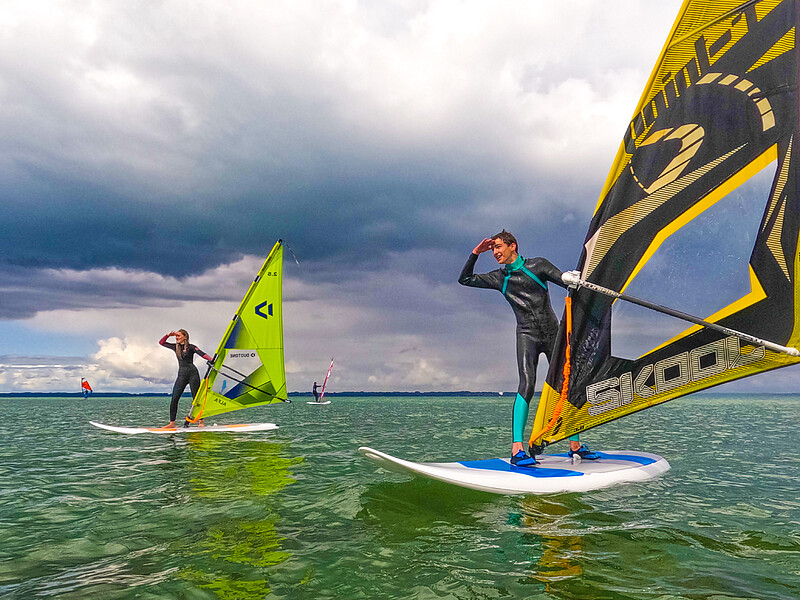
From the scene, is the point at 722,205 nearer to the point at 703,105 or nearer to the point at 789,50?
the point at 703,105

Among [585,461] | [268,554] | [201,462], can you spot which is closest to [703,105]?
[585,461]

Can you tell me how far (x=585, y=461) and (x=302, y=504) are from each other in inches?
154

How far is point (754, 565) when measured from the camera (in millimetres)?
4020

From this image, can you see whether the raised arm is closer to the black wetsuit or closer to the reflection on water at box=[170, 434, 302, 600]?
the reflection on water at box=[170, 434, 302, 600]

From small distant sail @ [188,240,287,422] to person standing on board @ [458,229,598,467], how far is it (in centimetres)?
1122

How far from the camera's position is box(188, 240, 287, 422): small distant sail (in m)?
15.9

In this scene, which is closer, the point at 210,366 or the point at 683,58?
the point at 683,58

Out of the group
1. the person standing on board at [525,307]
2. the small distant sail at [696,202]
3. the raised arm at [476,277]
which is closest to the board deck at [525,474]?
the person standing on board at [525,307]

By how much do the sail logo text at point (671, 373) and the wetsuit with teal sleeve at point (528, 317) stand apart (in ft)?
3.22

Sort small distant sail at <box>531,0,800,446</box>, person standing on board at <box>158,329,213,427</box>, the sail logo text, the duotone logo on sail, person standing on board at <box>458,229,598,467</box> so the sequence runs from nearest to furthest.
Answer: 1. small distant sail at <box>531,0,800,446</box>
2. the sail logo text
3. person standing on board at <box>458,229,598,467</box>
4. person standing on board at <box>158,329,213,427</box>
5. the duotone logo on sail

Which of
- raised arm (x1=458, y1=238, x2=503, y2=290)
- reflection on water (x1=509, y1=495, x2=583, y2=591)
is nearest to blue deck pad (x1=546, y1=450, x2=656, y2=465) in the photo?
reflection on water (x1=509, y1=495, x2=583, y2=591)

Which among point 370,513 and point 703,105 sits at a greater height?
point 703,105

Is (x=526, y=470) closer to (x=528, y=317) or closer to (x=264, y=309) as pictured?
(x=528, y=317)

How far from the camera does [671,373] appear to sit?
205 inches
